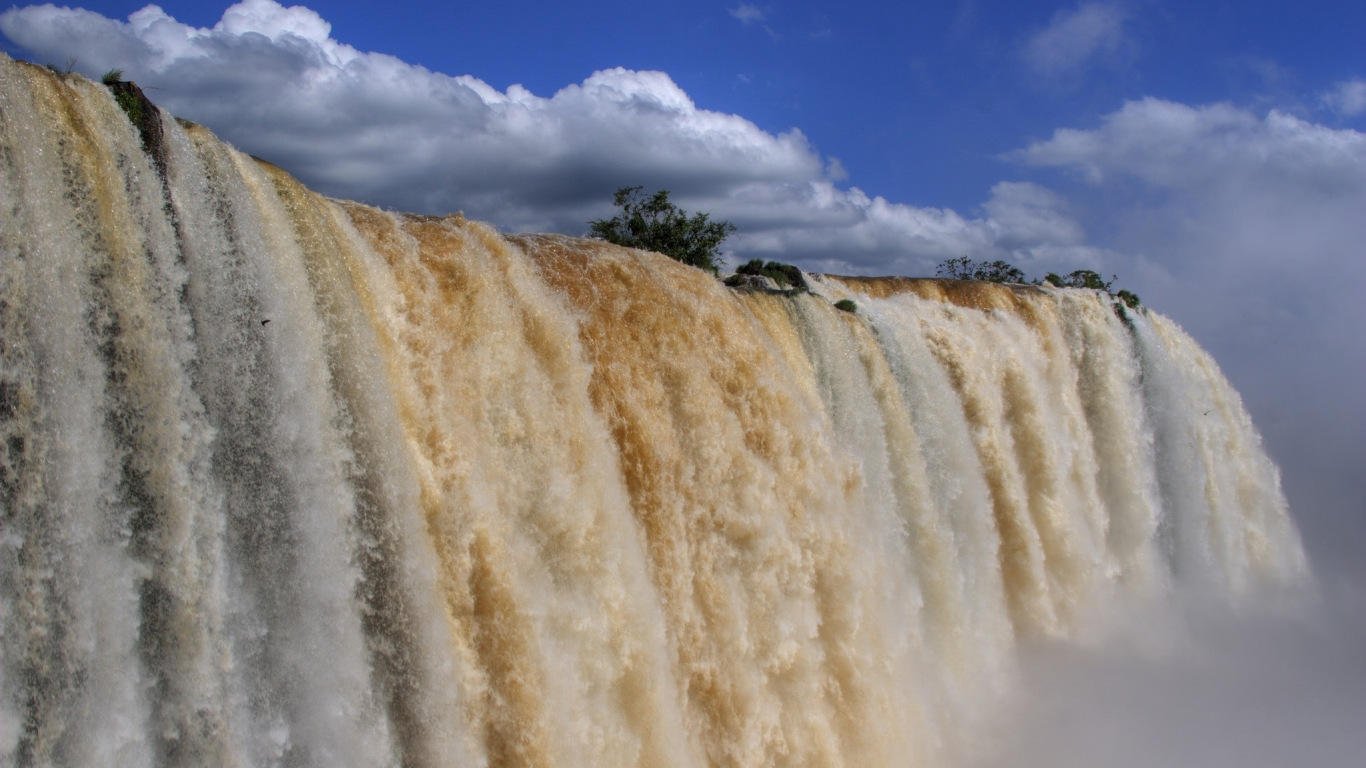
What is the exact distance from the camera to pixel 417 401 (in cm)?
458

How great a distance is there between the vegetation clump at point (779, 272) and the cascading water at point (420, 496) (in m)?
1.51

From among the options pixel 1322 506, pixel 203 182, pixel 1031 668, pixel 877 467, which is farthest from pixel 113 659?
pixel 1322 506

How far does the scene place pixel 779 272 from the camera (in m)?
9.73

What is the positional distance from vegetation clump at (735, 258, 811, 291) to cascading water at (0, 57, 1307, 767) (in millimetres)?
1508

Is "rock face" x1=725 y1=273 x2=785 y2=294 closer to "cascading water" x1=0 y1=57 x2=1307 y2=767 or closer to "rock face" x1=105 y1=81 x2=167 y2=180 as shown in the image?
"cascading water" x1=0 y1=57 x2=1307 y2=767

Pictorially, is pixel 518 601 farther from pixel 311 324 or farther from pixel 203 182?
pixel 203 182

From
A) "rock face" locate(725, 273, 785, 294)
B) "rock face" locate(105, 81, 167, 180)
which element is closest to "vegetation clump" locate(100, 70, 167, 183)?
"rock face" locate(105, 81, 167, 180)

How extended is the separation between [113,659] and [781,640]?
3814mm

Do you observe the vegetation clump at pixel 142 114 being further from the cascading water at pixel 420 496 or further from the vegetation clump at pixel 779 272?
the vegetation clump at pixel 779 272

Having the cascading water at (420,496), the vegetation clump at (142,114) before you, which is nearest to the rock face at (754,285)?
the cascading water at (420,496)

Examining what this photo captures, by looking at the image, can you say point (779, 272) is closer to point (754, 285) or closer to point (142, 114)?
point (754, 285)

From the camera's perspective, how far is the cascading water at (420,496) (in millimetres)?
3385

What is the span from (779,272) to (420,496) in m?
6.11

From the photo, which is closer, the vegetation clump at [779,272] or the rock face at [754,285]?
the rock face at [754,285]
